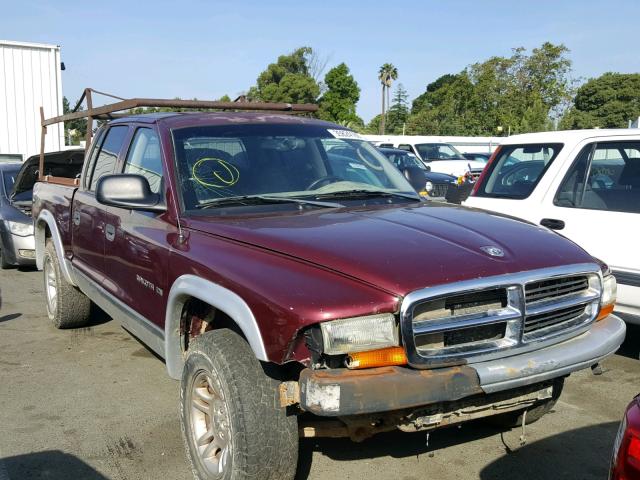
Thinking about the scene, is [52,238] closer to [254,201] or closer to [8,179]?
[254,201]

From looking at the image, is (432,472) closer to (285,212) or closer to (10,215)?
(285,212)

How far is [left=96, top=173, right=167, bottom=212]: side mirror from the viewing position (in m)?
3.76

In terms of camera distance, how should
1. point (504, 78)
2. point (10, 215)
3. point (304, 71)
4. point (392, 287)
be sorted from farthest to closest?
point (304, 71), point (504, 78), point (10, 215), point (392, 287)

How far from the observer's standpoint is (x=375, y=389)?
8.49 feet

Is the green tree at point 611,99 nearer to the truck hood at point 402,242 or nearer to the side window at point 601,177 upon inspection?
the side window at point 601,177

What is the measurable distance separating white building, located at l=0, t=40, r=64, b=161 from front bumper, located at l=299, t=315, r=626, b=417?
15335mm

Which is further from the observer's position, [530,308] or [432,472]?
[432,472]

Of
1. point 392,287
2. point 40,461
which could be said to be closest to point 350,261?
point 392,287

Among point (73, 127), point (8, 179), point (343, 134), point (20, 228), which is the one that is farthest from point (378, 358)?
point (73, 127)

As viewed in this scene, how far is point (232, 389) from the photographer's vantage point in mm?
2906

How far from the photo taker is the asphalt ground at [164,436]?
3.65 meters

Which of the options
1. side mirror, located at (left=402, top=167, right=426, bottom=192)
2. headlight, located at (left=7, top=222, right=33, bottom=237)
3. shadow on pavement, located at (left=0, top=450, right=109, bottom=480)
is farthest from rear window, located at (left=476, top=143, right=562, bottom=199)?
headlight, located at (left=7, top=222, right=33, bottom=237)

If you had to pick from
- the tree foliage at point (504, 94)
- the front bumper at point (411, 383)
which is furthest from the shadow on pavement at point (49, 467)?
the tree foliage at point (504, 94)

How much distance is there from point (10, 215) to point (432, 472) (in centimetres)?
781
